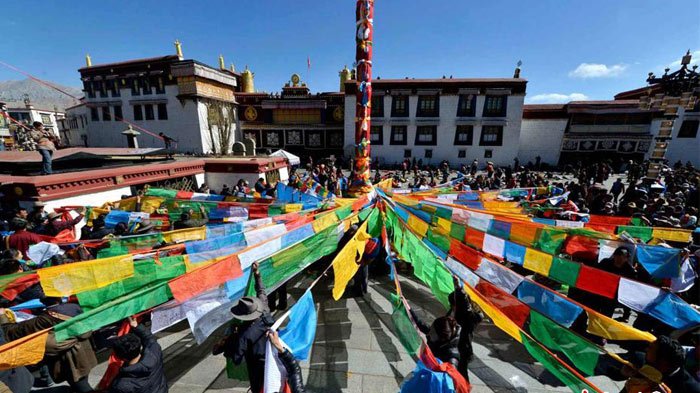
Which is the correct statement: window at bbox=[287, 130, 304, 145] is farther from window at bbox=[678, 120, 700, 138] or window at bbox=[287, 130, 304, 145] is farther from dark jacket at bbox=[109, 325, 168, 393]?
window at bbox=[678, 120, 700, 138]

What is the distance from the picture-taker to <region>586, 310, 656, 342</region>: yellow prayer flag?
3.03m

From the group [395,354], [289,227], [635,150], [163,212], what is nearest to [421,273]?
[395,354]

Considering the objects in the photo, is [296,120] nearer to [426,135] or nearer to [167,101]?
[167,101]

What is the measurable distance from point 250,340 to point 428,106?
3029cm

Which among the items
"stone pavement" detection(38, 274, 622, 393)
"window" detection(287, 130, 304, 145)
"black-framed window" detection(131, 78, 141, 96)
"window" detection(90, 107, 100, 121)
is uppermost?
"black-framed window" detection(131, 78, 141, 96)

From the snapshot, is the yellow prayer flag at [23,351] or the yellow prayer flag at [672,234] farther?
the yellow prayer flag at [672,234]

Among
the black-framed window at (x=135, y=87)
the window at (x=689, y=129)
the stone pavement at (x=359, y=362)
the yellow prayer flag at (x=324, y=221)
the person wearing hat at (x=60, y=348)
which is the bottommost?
the stone pavement at (x=359, y=362)

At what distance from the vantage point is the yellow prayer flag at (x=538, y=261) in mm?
4781

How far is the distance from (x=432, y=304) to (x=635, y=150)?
34194 millimetres

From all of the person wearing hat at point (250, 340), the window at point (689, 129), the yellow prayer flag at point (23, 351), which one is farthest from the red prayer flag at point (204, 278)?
the window at point (689, 129)

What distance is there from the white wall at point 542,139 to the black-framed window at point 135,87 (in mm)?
41791

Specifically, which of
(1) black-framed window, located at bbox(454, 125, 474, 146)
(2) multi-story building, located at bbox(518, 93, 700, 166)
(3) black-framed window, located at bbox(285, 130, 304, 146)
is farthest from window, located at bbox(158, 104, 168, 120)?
(2) multi-story building, located at bbox(518, 93, 700, 166)

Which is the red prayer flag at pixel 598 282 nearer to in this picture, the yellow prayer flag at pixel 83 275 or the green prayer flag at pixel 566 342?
the green prayer flag at pixel 566 342

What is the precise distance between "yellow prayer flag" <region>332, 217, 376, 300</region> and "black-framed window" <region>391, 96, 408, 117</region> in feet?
87.9
